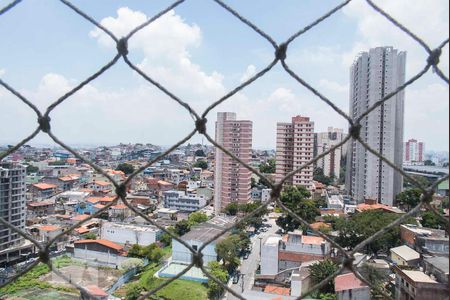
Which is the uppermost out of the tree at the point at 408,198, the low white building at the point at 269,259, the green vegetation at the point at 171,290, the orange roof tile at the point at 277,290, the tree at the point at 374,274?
the tree at the point at 408,198

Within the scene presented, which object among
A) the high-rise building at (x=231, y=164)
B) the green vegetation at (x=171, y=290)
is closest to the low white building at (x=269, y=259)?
the green vegetation at (x=171, y=290)

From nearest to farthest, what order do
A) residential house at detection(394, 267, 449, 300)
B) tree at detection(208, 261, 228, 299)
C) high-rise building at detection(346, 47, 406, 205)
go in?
residential house at detection(394, 267, 449, 300) → tree at detection(208, 261, 228, 299) → high-rise building at detection(346, 47, 406, 205)

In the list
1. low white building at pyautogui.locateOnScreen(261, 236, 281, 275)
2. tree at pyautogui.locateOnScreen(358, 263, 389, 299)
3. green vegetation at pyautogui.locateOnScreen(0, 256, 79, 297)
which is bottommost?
green vegetation at pyautogui.locateOnScreen(0, 256, 79, 297)

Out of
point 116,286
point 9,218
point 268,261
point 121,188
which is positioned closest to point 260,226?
point 268,261

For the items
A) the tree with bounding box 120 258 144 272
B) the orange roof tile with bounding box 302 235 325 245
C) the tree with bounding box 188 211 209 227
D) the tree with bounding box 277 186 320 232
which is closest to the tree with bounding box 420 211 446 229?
the tree with bounding box 277 186 320 232

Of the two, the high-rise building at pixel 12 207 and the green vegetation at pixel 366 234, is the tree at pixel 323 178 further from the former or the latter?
the high-rise building at pixel 12 207

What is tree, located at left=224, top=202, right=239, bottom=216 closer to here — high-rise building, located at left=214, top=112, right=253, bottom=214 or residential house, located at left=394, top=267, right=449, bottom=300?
high-rise building, located at left=214, top=112, right=253, bottom=214

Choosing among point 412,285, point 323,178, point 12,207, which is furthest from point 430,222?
point 323,178
